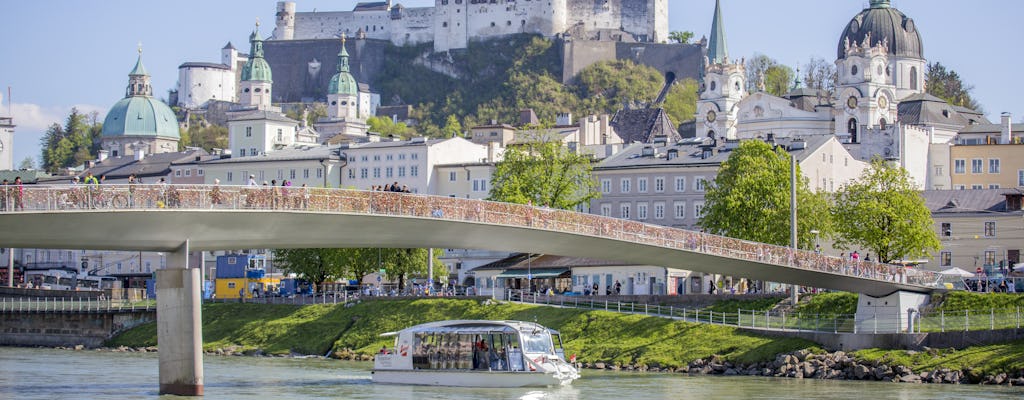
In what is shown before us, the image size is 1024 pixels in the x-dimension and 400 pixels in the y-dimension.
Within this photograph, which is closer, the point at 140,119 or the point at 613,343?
the point at 613,343

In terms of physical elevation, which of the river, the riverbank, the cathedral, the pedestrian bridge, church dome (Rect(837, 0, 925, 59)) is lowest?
the river

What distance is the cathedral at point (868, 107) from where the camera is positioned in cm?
11950

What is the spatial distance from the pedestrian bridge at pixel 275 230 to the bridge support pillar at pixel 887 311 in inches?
104

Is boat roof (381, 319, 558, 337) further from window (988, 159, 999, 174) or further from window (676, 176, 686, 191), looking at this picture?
window (988, 159, 999, 174)

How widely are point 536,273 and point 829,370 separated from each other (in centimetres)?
3391

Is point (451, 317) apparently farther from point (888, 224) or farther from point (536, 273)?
point (888, 224)

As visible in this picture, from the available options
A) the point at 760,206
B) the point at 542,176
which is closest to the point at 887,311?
the point at 760,206

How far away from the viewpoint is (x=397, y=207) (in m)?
49.8

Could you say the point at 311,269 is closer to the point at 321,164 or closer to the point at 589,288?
the point at 589,288

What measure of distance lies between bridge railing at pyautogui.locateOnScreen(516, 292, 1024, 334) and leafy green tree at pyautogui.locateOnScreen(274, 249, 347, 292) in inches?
759

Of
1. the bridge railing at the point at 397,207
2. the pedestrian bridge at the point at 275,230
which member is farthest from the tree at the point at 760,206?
the pedestrian bridge at the point at 275,230

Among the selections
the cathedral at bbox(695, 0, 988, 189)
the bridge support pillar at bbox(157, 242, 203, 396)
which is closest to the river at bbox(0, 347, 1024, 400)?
the bridge support pillar at bbox(157, 242, 203, 396)

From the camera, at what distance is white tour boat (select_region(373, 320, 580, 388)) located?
177ft

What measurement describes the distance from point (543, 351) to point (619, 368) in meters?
9.71
